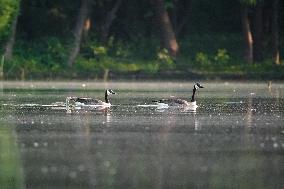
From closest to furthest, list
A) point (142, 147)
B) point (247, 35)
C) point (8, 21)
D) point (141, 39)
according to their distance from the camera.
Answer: point (142, 147)
point (8, 21)
point (247, 35)
point (141, 39)

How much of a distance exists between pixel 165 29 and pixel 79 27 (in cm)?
495

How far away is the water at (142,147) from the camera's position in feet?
53.2

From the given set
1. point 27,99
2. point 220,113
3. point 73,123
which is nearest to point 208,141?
point 73,123

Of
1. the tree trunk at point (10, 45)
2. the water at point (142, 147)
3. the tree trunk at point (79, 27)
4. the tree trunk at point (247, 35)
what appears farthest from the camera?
the tree trunk at point (79, 27)

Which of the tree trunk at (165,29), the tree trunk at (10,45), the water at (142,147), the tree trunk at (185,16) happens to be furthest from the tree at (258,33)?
the water at (142,147)

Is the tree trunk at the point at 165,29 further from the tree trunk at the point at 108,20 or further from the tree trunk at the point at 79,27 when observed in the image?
the tree trunk at the point at 79,27

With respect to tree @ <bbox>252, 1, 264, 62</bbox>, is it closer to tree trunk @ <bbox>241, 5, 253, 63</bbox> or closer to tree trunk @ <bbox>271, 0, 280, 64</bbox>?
tree trunk @ <bbox>241, 5, 253, 63</bbox>

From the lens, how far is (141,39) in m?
71.0

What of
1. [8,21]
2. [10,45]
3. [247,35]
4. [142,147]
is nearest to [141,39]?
[247,35]

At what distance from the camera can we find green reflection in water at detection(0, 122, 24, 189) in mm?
15898

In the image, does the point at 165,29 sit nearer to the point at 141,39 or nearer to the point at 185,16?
the point at 141,39

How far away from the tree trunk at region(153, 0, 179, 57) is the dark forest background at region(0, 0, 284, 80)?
0.06 meters

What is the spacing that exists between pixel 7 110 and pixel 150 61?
3539 centimetres

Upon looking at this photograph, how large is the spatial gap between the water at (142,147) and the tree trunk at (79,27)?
32.1 meters
